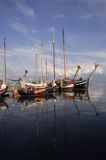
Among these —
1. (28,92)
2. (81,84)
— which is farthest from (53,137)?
(81,84)

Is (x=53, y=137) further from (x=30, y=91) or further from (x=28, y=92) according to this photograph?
(x=30, y=91)

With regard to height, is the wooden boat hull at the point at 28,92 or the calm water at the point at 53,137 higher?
A: the wooden boat hull at the point at 28,92

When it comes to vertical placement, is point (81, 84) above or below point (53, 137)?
above

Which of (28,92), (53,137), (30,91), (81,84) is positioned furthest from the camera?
(81,84)

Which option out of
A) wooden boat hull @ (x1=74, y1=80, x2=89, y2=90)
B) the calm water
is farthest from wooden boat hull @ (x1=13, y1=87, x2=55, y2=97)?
the calm water

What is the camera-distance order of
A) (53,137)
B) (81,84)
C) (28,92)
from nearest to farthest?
(53,137), (28,92), (81,84)

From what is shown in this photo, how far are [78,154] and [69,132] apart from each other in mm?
5082

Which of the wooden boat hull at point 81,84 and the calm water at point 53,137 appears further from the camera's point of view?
the wooden boat hull at point 81,84

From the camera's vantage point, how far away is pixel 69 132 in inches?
732

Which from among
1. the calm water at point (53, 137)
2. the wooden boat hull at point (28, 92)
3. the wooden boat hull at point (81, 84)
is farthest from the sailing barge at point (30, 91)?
the calm water at point (53, 137)

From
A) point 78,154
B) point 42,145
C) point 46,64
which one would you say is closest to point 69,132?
point 42,145

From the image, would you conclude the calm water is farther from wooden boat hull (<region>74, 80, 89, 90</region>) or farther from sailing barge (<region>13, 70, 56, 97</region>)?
wooden boat hull (<region>74, 80, 89, 90</region>)

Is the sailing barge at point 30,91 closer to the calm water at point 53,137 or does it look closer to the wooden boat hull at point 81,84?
the wooden boat hull at point 81,84

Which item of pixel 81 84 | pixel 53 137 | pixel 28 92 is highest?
pixel 81 84
